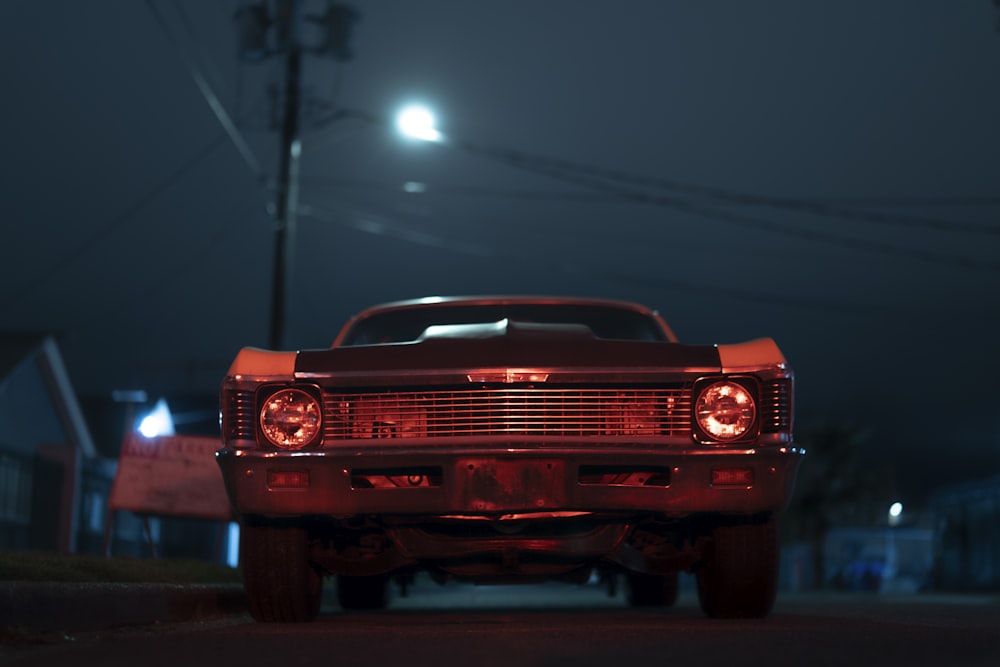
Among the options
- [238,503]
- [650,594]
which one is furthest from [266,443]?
[650,594]

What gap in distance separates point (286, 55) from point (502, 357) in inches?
709

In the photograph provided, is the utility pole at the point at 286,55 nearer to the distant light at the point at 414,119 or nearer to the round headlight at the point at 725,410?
the distant light at the point at 414,119

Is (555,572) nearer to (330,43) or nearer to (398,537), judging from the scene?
(398,537)

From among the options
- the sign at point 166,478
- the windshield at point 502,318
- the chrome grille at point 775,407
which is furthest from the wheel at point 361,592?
the chrome grille at point 775,407

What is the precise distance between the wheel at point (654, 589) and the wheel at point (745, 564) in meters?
2.75

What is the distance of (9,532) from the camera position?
23359 mm

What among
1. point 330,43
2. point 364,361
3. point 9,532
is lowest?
point 9,532

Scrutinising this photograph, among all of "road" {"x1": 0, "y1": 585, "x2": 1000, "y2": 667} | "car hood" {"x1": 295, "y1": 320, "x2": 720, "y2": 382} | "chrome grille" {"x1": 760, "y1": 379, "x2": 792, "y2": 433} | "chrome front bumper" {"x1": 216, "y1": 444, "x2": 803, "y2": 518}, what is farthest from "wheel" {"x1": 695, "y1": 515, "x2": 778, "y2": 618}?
"car hood" {"x1": 295, "y1": 320, "x2": 720, "y2": 382}

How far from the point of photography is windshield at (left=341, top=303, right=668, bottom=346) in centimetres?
825

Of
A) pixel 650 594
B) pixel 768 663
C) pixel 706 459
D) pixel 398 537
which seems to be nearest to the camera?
pixel 768 663

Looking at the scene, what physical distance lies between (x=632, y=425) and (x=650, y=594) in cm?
387

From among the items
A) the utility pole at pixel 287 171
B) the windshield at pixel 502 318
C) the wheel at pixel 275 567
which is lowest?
the wheel at pixel 275 567

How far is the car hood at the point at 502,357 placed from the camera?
6168mm

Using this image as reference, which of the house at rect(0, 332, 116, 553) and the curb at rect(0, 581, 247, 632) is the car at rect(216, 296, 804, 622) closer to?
the curb at rect(0, 581, 247, 632)
